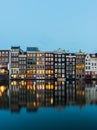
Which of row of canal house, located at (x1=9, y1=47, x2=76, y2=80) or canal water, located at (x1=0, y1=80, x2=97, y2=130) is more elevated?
row of canal house, located at (x1=9, y1=47, x2=76, y2=80)

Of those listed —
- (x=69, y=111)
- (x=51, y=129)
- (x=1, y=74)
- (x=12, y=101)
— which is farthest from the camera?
(x=1, y=74)

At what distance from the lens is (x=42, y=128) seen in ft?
74.8

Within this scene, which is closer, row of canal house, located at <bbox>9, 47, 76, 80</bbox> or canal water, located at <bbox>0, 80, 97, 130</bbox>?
canal water, located at <bbox>0, 80, 97, 130</bbox>

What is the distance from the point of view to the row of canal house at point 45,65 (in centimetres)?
9600

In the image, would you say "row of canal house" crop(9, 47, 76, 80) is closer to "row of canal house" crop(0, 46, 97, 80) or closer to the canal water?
"row of canal house" crop(0, 46, 97, 80)

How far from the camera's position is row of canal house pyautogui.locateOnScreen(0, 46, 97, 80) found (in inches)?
3780

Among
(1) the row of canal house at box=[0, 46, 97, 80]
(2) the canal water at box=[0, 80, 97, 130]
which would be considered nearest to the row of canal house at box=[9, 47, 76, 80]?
(1) the row of canal house at box=[0, 46, 97, 80]

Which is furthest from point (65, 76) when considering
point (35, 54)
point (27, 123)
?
point (27, 123)

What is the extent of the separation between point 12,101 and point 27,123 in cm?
1364

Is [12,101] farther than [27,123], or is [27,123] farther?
[12,101]

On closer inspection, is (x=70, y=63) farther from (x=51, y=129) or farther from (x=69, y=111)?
(x=51, y=129)

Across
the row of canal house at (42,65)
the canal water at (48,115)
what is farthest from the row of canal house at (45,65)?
the canal water at (48,115)

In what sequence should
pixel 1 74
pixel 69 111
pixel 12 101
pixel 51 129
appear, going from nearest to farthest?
pixel 51 129
pixel 69 111
pixel 12 101
pixel 1 74

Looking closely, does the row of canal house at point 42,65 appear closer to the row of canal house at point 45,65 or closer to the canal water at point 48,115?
the row of canal house at point 45,65
